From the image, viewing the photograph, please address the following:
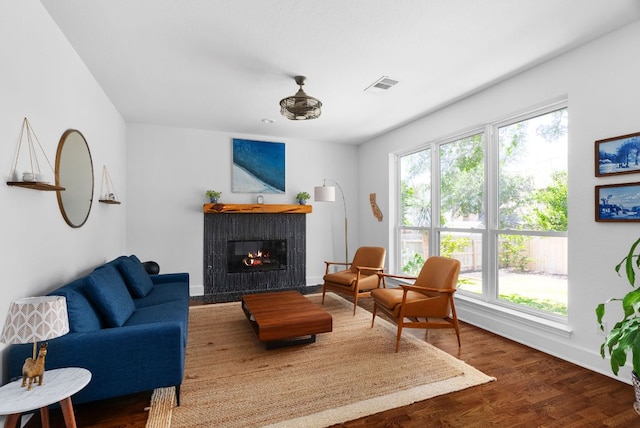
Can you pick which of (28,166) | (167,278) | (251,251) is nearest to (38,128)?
(28,166)

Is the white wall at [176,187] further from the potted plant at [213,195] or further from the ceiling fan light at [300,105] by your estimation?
the ceiling fan light at [300,105]

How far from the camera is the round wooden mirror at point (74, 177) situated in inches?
100

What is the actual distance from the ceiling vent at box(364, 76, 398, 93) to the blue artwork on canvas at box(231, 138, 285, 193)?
8.36 ft

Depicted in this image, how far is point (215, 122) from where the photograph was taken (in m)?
4.98

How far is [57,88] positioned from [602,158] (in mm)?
4481

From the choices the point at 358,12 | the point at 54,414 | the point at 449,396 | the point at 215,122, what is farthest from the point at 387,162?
the point at 54,414

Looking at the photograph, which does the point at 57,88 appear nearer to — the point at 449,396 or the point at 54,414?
the point at 54,414

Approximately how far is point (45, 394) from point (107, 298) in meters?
0.91

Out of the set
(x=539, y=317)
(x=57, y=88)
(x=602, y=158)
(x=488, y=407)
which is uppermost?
(x=57, y=88)

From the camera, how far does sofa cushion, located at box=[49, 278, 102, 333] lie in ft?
6.41

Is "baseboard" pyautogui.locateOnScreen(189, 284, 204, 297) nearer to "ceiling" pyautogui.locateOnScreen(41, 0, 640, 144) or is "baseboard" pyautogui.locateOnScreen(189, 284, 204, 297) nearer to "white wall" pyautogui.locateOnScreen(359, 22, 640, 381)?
"ceiling" pyautogui.locateOnScreen(41, 0, 640, 144)

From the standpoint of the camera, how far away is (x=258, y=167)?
5.71m

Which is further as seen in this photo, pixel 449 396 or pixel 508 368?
pixel 508 368

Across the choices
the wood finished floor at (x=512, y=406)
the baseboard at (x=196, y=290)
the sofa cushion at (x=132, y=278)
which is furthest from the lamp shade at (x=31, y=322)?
the baseboard at (x=196, y=290)
